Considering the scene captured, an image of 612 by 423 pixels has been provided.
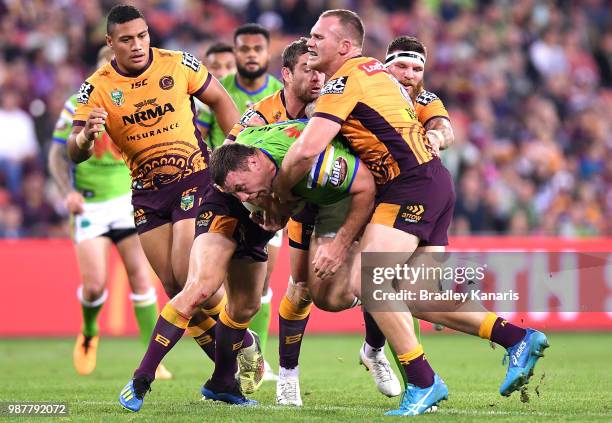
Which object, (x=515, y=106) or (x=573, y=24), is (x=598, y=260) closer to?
(x=515, y=106)

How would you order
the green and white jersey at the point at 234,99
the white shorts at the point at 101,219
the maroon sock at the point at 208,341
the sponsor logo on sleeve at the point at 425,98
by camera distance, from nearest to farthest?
1. the sponsor logo on sleeve at the point at 425,98
2. the maroon sock at the point at 208,341
3. the green and white jersey at the point at 234,99
4. the white shorts at the point at 101,219

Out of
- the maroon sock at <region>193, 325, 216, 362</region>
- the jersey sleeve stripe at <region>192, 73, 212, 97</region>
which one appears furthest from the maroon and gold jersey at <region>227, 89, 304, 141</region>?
the maroon sock at <region>193, 325, 216, 362</region>

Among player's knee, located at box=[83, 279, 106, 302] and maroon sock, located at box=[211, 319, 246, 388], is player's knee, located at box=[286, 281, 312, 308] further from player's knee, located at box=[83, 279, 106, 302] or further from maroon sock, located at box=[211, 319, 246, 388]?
player's knee, located at box=[83, 279, 106, 302]

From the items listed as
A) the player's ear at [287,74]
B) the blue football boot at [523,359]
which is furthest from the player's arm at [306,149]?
the blue football boot at [523,359]

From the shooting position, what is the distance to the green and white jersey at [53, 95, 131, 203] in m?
11.2

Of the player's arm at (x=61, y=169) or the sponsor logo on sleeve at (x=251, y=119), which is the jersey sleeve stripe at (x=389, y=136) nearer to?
the sponsor logo on sleeve at (x=251, y=119)

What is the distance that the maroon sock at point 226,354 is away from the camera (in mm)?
8125

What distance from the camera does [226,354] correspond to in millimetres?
8133

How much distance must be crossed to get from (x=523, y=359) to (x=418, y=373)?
2.40ft

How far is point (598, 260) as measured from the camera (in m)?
12.8

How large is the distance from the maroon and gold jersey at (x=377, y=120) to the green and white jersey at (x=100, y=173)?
4340mm

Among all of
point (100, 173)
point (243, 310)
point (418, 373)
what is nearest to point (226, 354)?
point (243, 310)

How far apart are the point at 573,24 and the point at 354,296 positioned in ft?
52.3

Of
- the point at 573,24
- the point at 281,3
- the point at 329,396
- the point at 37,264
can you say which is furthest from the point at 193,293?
the point at 573,24
